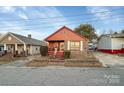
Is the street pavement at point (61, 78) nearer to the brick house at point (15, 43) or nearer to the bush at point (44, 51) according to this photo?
the bush at point (44, 51)

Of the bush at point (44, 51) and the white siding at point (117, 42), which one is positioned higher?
the white siding at point (117, 42)

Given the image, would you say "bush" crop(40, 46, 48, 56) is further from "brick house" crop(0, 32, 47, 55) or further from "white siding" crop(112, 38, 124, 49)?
"white siding" crop(112, 38, 124, 49)

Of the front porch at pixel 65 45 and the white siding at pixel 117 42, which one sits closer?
the front porch at pixel 65 45

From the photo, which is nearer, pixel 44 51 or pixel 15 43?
pixel 44 51

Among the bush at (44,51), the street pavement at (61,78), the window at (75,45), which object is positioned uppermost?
the window at (75,45)

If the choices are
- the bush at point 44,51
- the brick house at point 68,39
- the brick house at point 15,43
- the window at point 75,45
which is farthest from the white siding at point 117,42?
the brick house at point 15,43

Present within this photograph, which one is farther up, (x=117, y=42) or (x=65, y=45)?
(x=117, y=42)

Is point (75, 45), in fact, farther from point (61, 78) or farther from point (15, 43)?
point (61, 78)

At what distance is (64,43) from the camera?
64.8 feet

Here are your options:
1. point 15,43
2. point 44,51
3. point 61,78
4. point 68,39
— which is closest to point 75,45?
point 68,39

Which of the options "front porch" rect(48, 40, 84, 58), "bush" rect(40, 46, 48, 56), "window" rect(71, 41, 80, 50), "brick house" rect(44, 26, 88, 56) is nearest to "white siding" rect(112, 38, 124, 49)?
"brick house" rect(44, 26, 88, 56)

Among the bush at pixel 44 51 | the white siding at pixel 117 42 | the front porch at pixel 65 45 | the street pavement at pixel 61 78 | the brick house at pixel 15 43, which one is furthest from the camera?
the brick house at pixel 15 43
